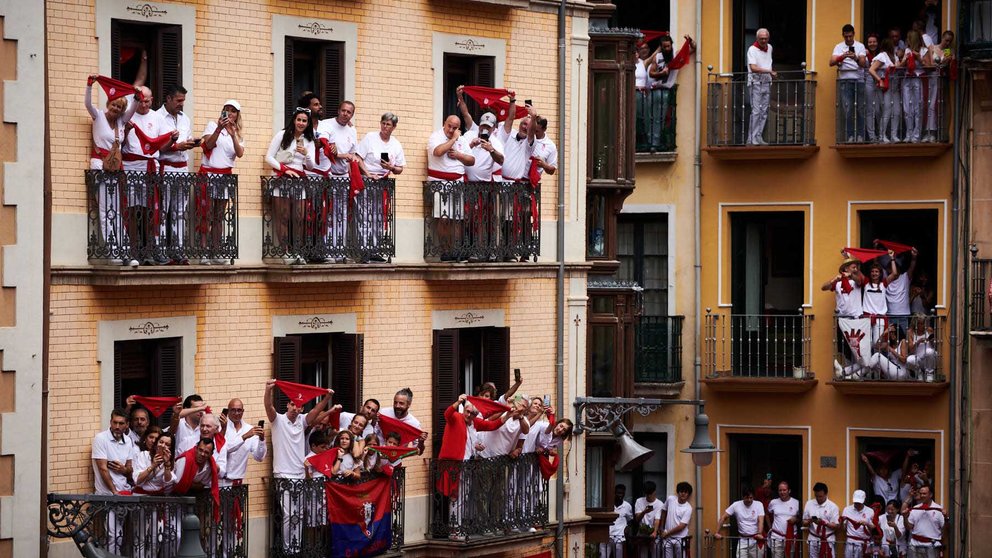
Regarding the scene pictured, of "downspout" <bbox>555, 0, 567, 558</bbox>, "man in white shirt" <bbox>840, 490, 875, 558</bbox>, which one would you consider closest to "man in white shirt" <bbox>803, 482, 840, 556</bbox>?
"man in white shirt" <bbox>840, 490, 875, 558</bbox>

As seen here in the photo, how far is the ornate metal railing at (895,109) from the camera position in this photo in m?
42.6

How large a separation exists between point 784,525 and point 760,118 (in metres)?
7.23

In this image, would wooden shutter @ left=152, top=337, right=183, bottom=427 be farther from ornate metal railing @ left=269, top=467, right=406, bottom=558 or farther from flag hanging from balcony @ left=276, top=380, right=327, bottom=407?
ornate metal railing @ left=269, top=467, right=406, bottom=558

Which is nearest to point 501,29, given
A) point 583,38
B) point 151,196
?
point 583,38

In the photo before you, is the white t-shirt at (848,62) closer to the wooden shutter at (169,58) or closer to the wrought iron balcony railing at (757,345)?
the wrought iron balcony railing at (757,345)

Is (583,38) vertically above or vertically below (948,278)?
above

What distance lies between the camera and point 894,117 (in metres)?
42.9

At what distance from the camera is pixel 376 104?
34.5m

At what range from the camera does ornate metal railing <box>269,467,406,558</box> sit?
1289 inches

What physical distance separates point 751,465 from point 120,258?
17.8 metres

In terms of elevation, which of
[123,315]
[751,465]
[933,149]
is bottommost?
[751,465]

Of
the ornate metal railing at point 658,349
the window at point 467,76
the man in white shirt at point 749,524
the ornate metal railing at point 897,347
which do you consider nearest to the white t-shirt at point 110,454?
the window at point 467,76

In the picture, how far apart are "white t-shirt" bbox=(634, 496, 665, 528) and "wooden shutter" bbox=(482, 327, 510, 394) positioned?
7628mm

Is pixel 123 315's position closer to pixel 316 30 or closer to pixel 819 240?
pixel 316 30
